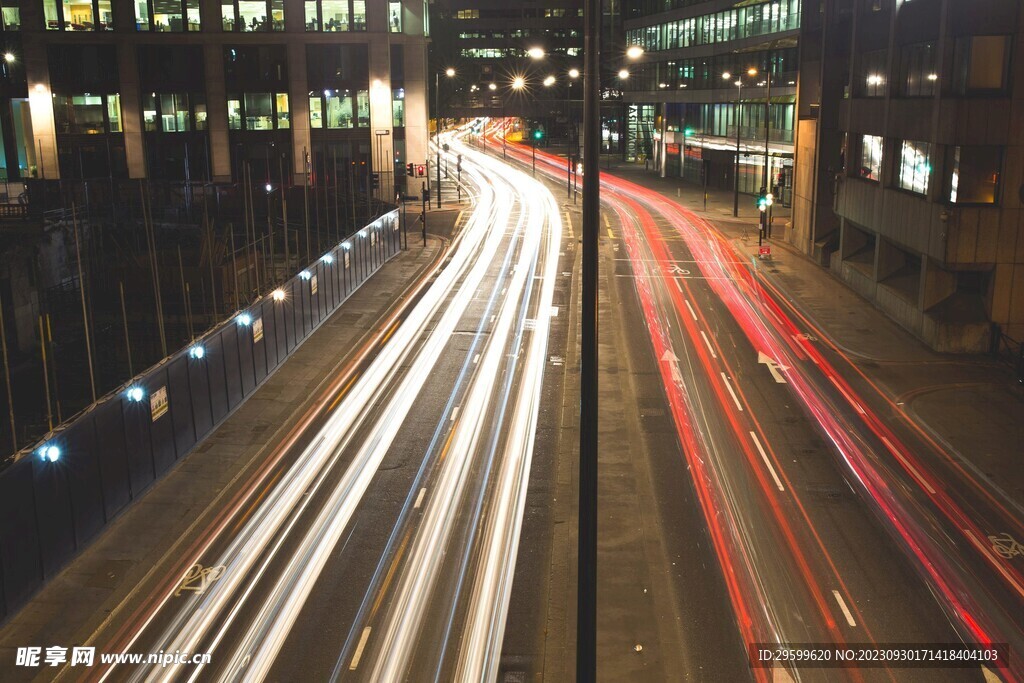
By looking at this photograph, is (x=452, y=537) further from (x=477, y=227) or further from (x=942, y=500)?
(x=477, y=227)

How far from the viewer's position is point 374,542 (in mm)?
17938

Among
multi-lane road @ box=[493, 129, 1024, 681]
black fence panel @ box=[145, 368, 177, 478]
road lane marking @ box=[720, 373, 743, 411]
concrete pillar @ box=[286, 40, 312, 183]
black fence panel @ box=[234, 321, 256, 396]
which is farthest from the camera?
concrete pillar @ box=[286, 40, 312, 183]

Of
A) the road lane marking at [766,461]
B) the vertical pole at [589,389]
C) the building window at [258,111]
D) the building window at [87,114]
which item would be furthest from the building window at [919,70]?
the building window at [87,114]

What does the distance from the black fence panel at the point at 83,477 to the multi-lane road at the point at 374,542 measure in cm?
200

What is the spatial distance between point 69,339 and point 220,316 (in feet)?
18.8

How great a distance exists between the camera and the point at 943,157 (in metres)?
31.0

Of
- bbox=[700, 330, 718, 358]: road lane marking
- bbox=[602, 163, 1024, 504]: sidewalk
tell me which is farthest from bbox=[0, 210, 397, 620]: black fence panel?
bbox=[602, 163, 1024, 504]: sidewalk

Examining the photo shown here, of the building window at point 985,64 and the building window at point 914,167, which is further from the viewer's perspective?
the building window at point 914,167

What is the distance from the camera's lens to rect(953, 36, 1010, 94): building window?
1171 inches

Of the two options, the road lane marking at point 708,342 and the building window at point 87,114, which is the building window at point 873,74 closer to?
the road lane marking at point 708,342

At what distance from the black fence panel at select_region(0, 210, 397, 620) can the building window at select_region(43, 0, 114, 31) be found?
49942mm

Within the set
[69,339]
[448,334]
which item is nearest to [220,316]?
[69,339]

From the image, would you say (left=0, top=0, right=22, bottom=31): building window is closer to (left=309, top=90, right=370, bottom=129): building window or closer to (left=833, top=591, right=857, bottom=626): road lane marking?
(left=309, top=90, right=370, bottom=129): building window

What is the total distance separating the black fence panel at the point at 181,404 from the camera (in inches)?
858
